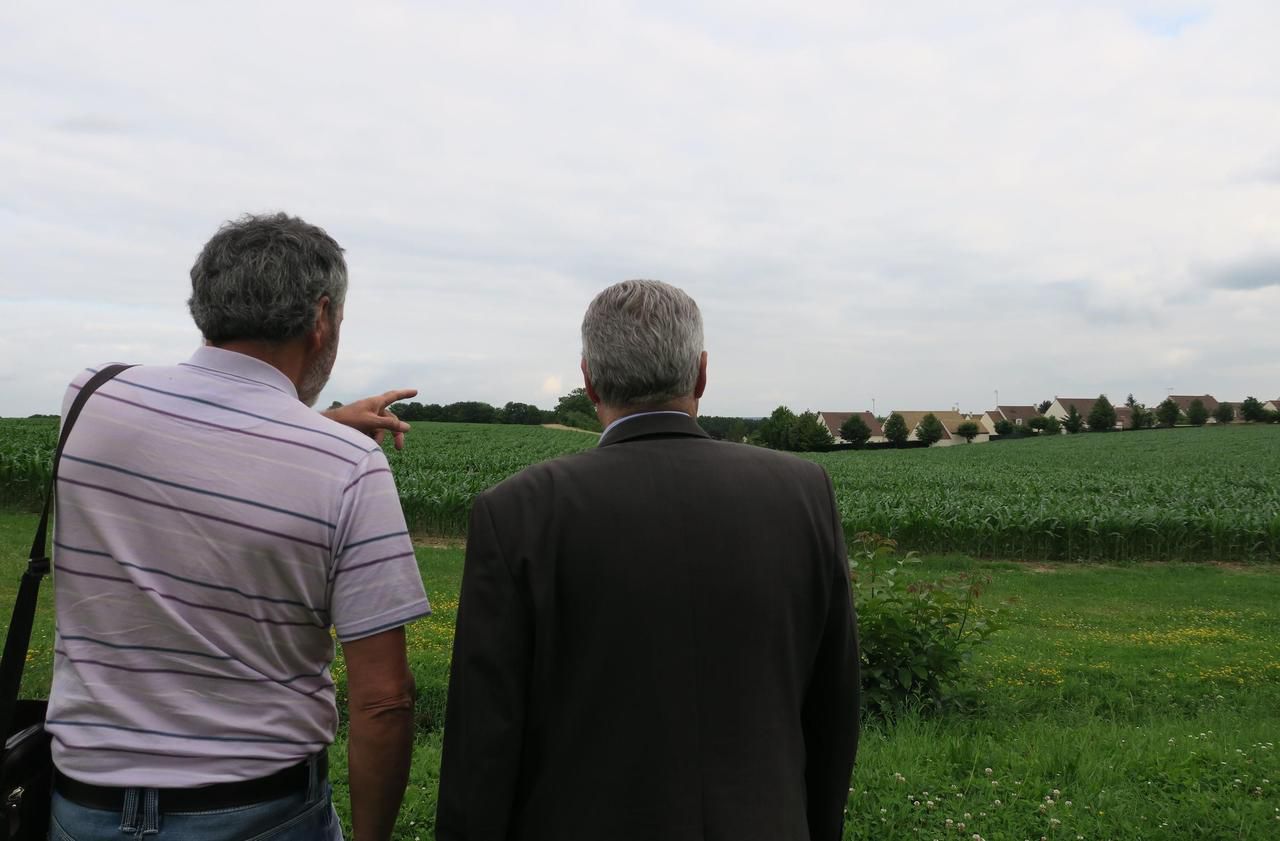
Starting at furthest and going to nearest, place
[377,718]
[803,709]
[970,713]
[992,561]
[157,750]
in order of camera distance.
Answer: [992,561]
[970,713]
[803,709]
[377,718]
[157,750]

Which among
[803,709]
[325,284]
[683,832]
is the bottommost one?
[683,832]

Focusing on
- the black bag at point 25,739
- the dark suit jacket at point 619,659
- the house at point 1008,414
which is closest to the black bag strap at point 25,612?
the black bag at point 25,739

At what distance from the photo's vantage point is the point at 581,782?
1.85 m

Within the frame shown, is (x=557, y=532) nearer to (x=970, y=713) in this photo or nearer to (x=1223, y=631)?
(x=970, y=713)

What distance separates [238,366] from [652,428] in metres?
0.88

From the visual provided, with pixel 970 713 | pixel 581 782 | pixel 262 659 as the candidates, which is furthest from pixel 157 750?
pixel 970 713

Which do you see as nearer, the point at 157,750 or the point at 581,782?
the point at 157,750

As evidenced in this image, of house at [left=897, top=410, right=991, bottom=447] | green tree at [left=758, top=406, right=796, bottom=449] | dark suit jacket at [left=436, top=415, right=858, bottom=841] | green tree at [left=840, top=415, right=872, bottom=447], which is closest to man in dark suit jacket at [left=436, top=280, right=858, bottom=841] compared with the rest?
dark suit jacket at [left=436, top=415, right=858, bottom=841]

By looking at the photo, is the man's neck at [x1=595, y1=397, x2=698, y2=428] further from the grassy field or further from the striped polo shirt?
the grassy field

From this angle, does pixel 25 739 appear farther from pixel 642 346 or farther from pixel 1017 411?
pixel 1017 411

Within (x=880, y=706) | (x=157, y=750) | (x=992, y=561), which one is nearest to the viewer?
(x=157, y=750)

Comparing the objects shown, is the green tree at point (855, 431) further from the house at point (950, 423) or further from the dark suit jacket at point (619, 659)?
the dark suit jacket at point (619, 659)

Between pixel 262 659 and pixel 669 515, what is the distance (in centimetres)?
86

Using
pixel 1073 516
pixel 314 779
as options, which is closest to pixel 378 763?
pixel 314 779
